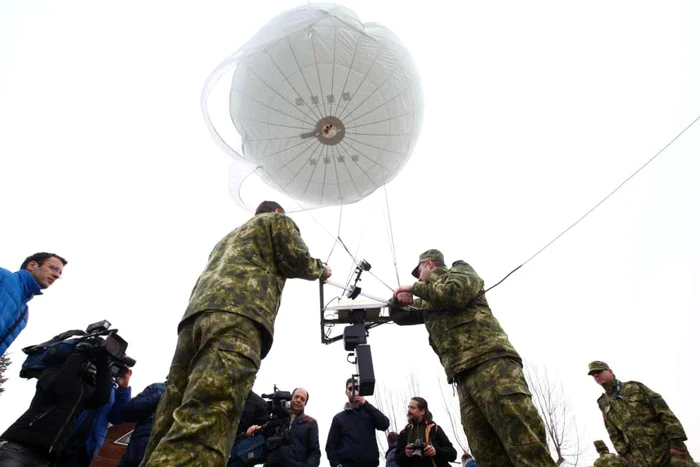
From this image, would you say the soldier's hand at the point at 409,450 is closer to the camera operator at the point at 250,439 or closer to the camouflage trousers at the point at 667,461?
the camera operator at the point at 250,439

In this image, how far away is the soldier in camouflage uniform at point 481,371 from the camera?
267 cm

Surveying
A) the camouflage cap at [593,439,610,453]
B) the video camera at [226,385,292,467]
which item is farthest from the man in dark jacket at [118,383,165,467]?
the camouflage cap at [593,439,610,453]

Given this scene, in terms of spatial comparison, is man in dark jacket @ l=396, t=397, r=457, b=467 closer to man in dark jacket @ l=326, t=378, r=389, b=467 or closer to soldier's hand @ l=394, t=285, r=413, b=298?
man in dark jacket @ l=326, t=378, r=389, b=467

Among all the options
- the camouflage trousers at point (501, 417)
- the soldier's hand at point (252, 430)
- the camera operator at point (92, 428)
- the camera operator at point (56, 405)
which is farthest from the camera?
the soldier's hand at point (252, 430)

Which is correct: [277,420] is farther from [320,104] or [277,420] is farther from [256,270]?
[320,104]

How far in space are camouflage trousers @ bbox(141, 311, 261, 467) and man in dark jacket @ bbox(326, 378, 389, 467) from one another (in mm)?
3250

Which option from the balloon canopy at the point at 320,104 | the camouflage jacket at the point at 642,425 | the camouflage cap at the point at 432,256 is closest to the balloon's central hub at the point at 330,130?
the balloon canopy at the point at 320,104

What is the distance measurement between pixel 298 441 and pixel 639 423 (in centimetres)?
494

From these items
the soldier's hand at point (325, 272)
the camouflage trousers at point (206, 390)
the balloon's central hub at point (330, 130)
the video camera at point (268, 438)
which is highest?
the balloon's central hub at point (330, 130)

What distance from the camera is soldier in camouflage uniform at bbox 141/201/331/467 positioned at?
179cm

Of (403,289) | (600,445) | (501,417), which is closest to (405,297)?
(403,289)

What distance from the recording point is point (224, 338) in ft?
6.93

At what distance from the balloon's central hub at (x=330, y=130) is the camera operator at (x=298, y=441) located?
3835mm

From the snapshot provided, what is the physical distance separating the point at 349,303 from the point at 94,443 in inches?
135
